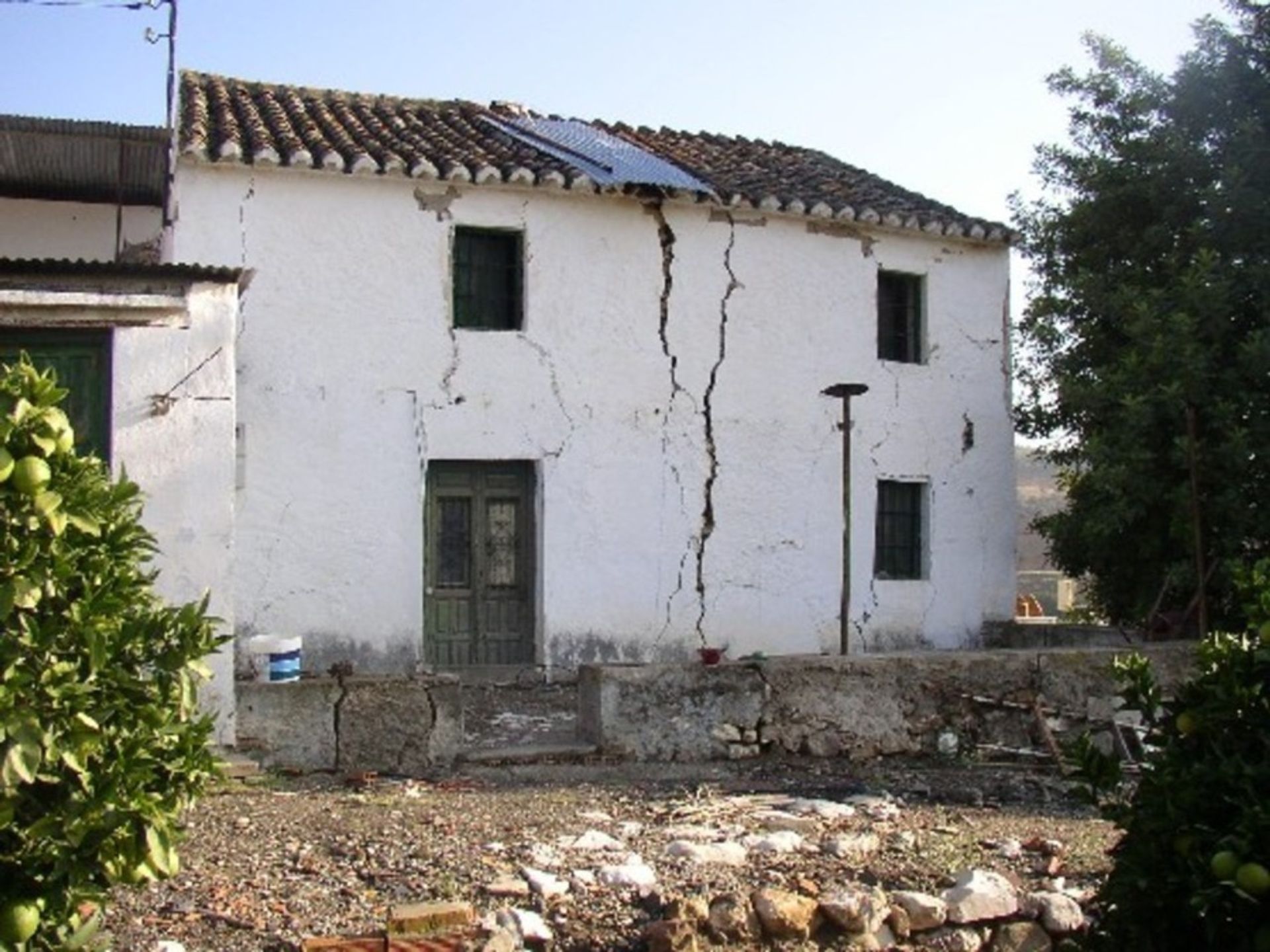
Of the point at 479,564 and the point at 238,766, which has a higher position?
the point at 479,564

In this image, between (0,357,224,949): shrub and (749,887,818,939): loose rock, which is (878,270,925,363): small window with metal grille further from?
(0,357,224,949): shrub

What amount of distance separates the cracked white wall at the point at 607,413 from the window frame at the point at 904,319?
187 mm

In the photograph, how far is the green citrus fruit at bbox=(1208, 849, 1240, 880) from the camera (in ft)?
10.9

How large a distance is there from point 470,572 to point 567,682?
1436mm

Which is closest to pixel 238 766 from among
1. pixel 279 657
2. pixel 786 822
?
pixel 279 657

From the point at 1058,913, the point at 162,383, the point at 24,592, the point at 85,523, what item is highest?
the point at 162,383

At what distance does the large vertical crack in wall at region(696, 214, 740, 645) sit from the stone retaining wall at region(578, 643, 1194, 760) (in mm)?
4229

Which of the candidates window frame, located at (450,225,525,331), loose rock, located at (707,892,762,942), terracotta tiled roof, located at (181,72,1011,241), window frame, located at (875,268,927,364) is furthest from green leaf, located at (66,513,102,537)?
window frame, located at (875,268,927,364)

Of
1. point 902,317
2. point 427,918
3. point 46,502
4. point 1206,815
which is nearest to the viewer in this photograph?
point 46,502

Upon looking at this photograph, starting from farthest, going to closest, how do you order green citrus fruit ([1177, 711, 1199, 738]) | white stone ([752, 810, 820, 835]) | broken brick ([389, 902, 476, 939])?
1. white stone ([752, 810, 820, 835])
2. broken brick ([389, 902, 476, 939])
3. green citrus fruit ([1177, 711, 1199, 738])

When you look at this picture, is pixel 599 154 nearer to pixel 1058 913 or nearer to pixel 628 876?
pixel 628 876

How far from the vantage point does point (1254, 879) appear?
3.26 metres

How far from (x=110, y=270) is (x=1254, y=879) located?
6.85 meters

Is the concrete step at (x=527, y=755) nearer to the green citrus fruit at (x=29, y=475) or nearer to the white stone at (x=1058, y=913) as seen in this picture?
the white stone at (x=1058, y=913)
